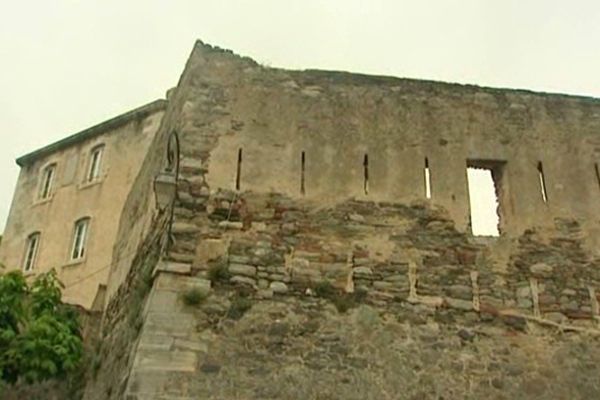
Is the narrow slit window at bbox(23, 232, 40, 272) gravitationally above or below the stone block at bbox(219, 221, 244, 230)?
above

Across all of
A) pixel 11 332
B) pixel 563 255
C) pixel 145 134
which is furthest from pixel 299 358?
pixel 145 134

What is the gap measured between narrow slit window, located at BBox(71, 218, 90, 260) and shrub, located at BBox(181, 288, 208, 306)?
12982mm

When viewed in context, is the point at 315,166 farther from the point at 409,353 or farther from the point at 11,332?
the point at 11,332

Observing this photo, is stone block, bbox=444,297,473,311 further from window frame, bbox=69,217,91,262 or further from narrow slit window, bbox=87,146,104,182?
narrow slit window, bbox=87,146,104,182

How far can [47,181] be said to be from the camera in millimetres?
21719

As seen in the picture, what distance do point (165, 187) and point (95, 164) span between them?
46.3 feet

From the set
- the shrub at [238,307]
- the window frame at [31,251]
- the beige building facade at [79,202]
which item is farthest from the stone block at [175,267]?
the window frame at [31,251]

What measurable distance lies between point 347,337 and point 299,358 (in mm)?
525

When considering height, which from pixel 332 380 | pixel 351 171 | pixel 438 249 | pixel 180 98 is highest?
pixel 180 98

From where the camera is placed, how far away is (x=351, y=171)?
312 inches

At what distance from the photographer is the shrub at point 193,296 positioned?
6.89 meters

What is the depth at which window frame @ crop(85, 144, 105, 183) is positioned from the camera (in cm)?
2036

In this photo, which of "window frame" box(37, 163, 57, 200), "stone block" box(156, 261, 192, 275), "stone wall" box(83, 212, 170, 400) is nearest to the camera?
"stone block" box(156, 261, 192, 275)

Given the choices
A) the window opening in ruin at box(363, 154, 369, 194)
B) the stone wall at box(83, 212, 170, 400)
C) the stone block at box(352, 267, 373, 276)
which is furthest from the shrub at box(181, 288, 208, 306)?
the window opening in ruin at box(363, 154, 369, 194)
